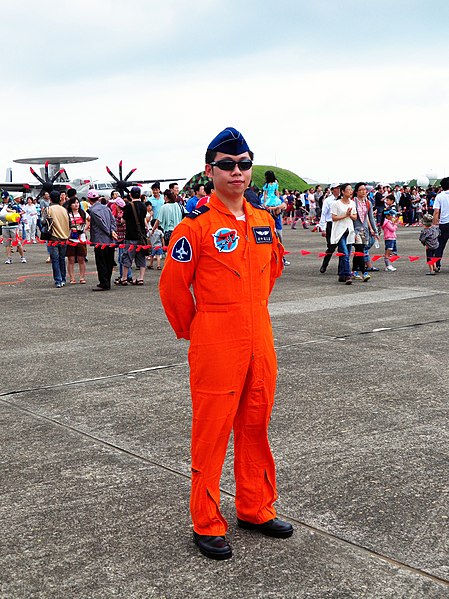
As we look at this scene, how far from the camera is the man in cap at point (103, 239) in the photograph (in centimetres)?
1355

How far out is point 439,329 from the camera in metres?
8.91

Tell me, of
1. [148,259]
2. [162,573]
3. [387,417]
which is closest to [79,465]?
[162,573]

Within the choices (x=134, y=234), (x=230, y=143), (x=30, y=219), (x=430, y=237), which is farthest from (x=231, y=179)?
(x=30, y=219)

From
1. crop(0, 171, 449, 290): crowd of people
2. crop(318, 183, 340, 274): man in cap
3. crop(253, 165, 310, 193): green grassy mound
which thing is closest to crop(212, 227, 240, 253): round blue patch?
crop(0, 171, 449, 290): crowd of people

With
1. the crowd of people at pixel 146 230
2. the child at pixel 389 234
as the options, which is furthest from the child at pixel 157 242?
the child at pixel 389 234

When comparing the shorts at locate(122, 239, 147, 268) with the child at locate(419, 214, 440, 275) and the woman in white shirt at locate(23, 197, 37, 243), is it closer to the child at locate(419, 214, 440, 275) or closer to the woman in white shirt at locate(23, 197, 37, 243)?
the child at locate(419, 214, 440, 275)

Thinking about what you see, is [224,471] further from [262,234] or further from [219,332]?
[262,234]

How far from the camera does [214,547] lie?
3.42m

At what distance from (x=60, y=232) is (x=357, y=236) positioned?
539cm

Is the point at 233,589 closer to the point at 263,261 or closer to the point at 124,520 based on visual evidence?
the point at 124,520

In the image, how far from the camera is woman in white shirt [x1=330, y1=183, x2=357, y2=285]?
1370cm

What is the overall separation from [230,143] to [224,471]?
1.96m

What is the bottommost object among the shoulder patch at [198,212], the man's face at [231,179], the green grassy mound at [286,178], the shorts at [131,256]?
the shorts at [131,256]

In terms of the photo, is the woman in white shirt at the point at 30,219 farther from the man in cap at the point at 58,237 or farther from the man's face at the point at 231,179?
the man's face at the point at 231,179
